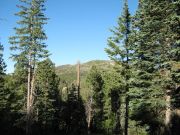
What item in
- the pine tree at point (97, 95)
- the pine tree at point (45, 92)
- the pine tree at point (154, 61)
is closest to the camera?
the pine tree at point (154, 61)

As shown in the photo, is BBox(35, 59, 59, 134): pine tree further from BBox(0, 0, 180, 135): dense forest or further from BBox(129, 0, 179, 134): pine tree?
BBox(129, 0, 179, 134): pine tree

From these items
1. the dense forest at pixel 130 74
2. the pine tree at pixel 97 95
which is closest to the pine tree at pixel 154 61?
the dense forest at pixel 130 74

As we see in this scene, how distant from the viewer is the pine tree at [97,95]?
59781 millimetres

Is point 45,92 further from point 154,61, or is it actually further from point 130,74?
point 154,61

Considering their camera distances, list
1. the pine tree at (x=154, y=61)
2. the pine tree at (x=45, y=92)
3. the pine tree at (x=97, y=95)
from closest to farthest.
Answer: the pine tree at (x=154, y=61), the pine tree at (x=45, y=92), the pine tree at (x=97, y=95)

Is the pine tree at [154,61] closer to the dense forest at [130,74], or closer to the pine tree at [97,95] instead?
the dense forest at [130,74]

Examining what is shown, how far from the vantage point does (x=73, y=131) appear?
174 feet

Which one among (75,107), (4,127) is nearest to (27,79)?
(4,127)

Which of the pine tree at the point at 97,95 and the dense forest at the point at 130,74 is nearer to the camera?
the dense forest at the point at 130,74

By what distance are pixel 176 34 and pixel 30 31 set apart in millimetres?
16437

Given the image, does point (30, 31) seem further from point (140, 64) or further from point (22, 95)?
point (22, 95)

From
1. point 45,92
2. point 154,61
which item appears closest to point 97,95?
point 45,92

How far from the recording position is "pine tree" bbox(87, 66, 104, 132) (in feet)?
196

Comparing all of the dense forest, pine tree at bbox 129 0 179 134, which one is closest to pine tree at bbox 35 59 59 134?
the dense forest
